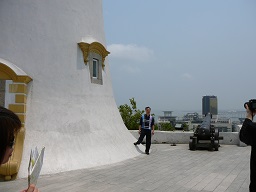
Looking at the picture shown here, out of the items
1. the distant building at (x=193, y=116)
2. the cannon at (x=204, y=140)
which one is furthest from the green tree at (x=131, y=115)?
the distant building at (x=193, y=116)

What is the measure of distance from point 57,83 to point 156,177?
12.2ft

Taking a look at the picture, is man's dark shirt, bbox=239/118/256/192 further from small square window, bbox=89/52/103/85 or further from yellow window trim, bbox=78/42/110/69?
small square window, bbox=89/52/103/85

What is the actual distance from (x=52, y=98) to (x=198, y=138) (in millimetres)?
6903

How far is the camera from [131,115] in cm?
2384

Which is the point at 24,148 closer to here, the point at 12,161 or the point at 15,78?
the point at 12,161

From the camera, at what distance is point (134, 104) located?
80.3 ft

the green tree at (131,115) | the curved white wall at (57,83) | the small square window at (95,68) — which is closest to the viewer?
the curved white wall at (57,83)

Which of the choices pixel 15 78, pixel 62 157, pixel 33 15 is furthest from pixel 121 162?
pixel 33 15

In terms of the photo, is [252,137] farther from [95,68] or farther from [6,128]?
[95,68]

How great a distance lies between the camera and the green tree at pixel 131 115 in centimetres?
2309

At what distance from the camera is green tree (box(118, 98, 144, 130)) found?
909 inches

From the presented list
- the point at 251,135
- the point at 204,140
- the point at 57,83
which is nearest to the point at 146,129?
the point at 204,140

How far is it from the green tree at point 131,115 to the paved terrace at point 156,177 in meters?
12.3

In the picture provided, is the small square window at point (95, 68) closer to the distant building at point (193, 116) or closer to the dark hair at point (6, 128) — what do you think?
the dark hair at point (6, 128)
